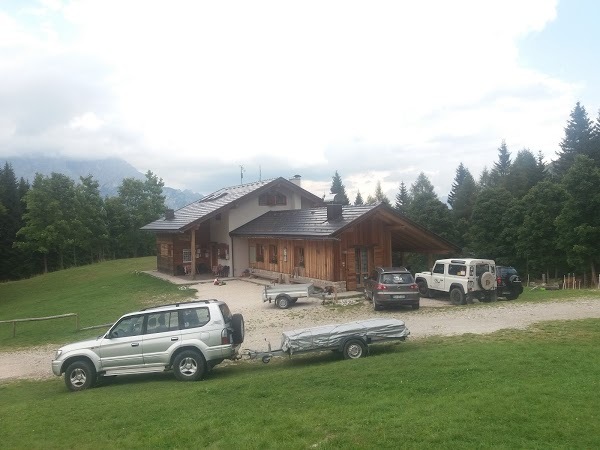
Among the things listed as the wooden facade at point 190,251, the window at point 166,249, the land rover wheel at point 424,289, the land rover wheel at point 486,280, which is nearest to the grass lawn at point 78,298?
the wooden facade at point 190,251

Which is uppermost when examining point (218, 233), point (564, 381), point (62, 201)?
point (62, 201)

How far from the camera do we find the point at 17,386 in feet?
43.8

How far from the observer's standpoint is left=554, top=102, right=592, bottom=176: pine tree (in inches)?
2192

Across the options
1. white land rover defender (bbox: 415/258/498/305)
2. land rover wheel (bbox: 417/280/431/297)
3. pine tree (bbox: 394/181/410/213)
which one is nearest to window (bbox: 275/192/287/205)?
land rover wheel (bbox: 417/280/431/297)

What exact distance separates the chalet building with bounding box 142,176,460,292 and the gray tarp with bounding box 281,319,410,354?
12.3 metres

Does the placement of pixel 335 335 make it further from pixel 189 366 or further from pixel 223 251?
pixel 223 251

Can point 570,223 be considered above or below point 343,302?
above

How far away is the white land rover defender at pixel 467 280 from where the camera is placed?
22.1 metres

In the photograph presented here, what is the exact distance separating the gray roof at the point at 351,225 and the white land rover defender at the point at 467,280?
171 inches

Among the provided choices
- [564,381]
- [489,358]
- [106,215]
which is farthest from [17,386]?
[106,215]

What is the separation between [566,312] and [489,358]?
9.64 meters

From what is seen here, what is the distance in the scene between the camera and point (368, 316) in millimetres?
20031

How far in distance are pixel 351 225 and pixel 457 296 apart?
602cm

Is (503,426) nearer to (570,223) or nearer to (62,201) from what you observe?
(570,223)
